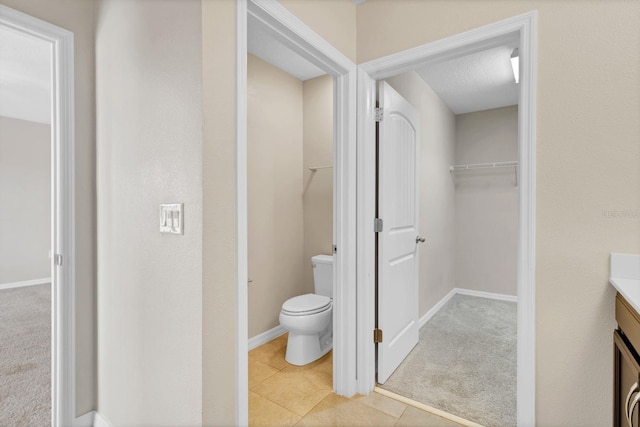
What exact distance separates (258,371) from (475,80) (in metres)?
3.24

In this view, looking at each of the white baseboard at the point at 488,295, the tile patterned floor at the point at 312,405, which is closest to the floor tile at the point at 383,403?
the tile patterned floor at the point at 312,405

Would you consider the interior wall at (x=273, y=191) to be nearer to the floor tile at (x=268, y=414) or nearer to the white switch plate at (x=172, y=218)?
the floor tile at (x=268, y=414)

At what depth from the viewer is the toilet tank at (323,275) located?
277 cm

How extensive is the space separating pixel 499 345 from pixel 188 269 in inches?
103

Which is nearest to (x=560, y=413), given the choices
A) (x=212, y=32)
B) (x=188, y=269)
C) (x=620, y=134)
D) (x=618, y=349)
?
(x=618, y=349)

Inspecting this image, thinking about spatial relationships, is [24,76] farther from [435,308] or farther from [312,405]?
[435,308]

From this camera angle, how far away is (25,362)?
2355 millimetres

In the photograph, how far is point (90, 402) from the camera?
166cm

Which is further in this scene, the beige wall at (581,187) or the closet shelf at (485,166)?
the closet shelf at (485,166)

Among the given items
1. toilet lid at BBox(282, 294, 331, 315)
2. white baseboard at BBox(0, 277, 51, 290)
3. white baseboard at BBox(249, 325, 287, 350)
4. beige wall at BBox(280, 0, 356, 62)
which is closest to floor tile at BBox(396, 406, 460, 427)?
toilet lid at BBox(282, 294, 331, 315)

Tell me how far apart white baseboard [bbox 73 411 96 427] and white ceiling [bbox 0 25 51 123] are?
1842 millimetres

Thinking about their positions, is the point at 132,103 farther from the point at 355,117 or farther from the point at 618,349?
the point at 618,349

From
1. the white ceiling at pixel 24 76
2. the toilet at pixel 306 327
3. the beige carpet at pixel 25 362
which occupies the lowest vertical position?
the beige carpet at pixel 25 362

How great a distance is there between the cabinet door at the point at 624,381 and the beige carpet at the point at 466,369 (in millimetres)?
643
